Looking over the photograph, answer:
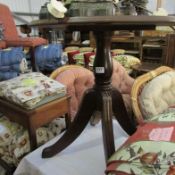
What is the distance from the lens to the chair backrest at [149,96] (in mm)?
955

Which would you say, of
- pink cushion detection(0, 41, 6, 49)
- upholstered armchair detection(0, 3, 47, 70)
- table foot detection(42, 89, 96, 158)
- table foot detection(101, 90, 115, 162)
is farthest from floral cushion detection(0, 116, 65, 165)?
pink cushion detection(0, 41, 6, 49)

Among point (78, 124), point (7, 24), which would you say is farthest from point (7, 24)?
point (78, 124)

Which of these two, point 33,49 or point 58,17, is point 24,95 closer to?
point 58,17

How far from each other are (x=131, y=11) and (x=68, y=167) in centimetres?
60

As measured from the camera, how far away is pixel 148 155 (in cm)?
54

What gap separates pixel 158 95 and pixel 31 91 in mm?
585

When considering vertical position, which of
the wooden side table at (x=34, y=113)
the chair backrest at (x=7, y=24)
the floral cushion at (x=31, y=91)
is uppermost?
the chair backrest at (x=7, y=24)

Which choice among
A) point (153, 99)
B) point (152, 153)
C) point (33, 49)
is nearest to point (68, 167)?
point (152, 153)

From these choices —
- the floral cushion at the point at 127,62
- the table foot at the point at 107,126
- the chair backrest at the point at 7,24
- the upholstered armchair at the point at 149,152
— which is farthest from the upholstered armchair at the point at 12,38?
the upholstered armchair at the point at 149,152

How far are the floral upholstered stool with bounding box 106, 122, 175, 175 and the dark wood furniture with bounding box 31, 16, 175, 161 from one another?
0.42 feet

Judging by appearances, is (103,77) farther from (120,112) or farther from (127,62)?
Result: (127,62)

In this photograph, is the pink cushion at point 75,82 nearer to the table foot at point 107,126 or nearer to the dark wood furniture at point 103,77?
the dark wood furniture at point 103,77

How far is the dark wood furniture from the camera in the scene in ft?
1.67

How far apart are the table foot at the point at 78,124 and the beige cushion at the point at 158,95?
30 centimetres
